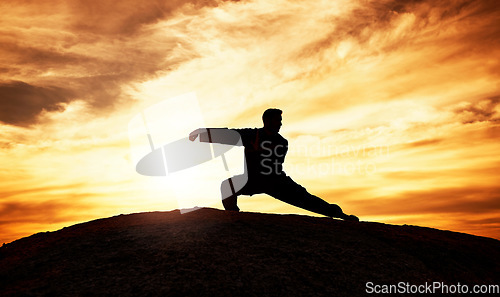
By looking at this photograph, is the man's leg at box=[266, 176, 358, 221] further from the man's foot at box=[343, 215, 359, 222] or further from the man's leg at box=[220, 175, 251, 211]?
the man's leg at box=[220, 175, 251, 211]

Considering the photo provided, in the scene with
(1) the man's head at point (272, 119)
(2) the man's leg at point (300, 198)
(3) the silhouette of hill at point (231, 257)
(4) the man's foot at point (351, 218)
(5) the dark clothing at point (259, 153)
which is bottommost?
(3) the silhouette of hill at point (231, 257)

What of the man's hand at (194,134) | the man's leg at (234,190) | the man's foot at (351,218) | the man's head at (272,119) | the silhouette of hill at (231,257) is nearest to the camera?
the silhouette of hill at (231,257)

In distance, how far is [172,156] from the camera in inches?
325

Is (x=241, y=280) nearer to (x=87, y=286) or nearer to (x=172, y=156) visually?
(x=87, y=286)

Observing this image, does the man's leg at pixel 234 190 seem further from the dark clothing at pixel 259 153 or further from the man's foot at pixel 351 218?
the man's foot at pixel 351 218

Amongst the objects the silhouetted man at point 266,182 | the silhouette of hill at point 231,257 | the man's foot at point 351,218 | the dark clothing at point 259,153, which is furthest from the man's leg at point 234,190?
the man's foot at point 351,218

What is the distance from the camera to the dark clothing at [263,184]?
325 inches

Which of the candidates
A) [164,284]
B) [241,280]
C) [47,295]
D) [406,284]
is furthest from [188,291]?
[406,284]

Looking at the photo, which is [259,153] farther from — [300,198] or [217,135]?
[300,198]

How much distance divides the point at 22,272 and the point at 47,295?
3.54 feet

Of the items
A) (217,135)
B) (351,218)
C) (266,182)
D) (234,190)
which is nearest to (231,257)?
(234,190)

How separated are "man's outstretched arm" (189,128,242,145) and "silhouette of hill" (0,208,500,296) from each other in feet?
4.53

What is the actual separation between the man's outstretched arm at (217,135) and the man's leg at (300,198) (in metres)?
1.13

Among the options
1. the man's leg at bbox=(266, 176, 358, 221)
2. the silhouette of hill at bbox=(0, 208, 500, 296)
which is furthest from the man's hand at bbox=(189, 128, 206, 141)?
the man's leg at bbox=(266, 176, 358, 221)
